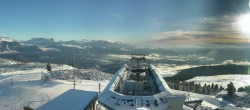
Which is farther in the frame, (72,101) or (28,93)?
(28,93)

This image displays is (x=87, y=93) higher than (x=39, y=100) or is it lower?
higher

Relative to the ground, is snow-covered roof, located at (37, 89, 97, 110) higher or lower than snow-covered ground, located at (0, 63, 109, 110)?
higher

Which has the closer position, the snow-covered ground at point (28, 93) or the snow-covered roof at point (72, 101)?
the snow-covered roof at point (72, 101)

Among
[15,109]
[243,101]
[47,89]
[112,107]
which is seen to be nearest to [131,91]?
[112,107]

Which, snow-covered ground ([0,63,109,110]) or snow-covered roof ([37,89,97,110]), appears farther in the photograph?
snow-covered ground ([0,63,109,110])

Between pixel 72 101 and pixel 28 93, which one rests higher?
pixel 72 101

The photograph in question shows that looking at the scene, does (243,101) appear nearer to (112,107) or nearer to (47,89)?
(47,89)

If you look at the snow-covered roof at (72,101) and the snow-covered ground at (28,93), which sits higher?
the snow-covered roof at (72,101)

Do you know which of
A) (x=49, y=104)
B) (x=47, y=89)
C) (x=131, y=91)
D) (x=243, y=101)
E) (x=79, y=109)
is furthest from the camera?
(x=243, y=101)
